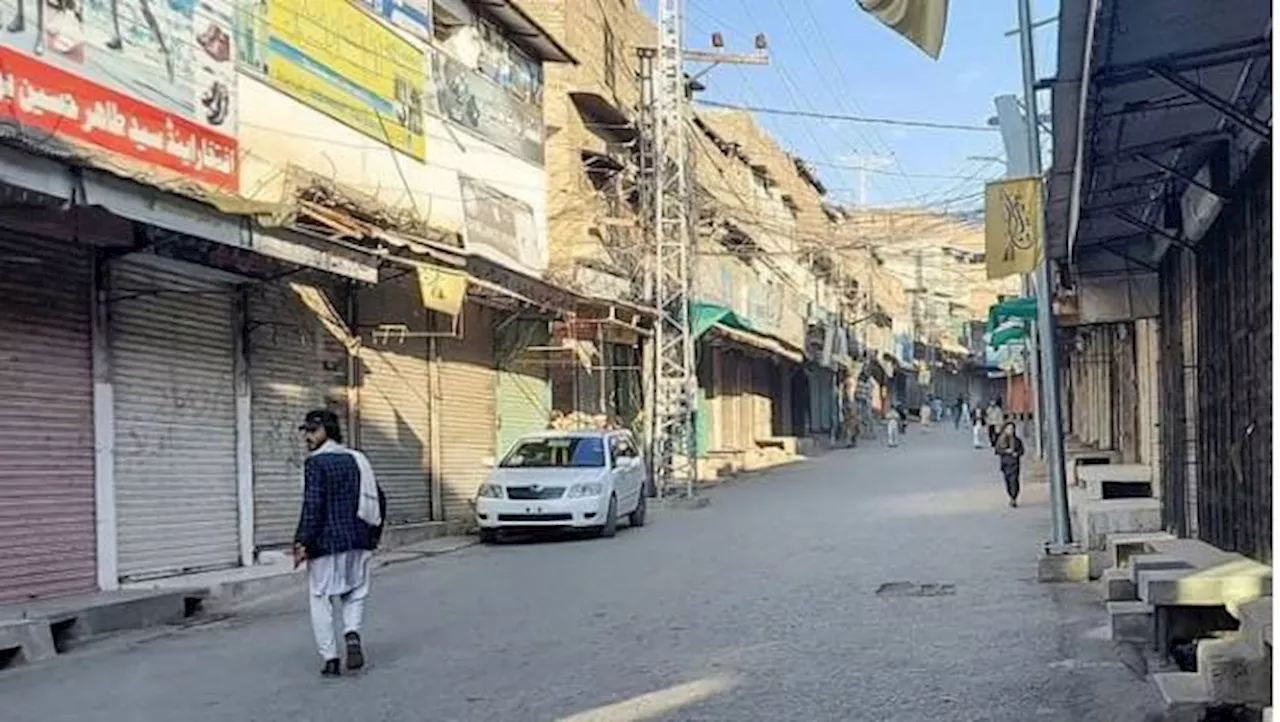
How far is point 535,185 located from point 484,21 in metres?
3.12

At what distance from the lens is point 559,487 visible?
20672 millimetres

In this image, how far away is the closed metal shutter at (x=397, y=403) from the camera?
20.2 metres

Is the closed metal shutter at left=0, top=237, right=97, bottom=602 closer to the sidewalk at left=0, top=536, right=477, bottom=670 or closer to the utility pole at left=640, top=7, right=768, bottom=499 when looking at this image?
the sidewalk at left=0, top=536, right=477, bottom=670

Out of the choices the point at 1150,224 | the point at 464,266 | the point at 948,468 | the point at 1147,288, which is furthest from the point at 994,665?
the point at 948,468

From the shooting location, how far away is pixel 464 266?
2011 centimetres

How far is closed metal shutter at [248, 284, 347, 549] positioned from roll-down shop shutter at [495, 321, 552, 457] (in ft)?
22.8

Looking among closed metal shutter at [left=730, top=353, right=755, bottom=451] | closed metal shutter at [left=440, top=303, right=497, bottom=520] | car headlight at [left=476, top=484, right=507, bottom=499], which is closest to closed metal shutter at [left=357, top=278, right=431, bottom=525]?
closed metal shutter at [left=440, top=303, right=497, bottom=520]

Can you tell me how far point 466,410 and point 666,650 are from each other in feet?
45.4

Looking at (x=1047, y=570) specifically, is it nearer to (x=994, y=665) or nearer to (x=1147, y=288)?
(x=1147, y=288)

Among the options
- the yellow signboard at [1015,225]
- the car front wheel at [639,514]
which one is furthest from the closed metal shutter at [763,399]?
the yellow signboard at [1015,225]

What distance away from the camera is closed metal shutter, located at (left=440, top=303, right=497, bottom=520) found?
22.9 m

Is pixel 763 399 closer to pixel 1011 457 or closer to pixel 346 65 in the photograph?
pixel 1011 457

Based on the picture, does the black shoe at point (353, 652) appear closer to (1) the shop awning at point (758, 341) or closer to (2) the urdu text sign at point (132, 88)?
(2) the urdu text sign at point (132, 88)

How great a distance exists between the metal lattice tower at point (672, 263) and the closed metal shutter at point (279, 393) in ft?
39.6
